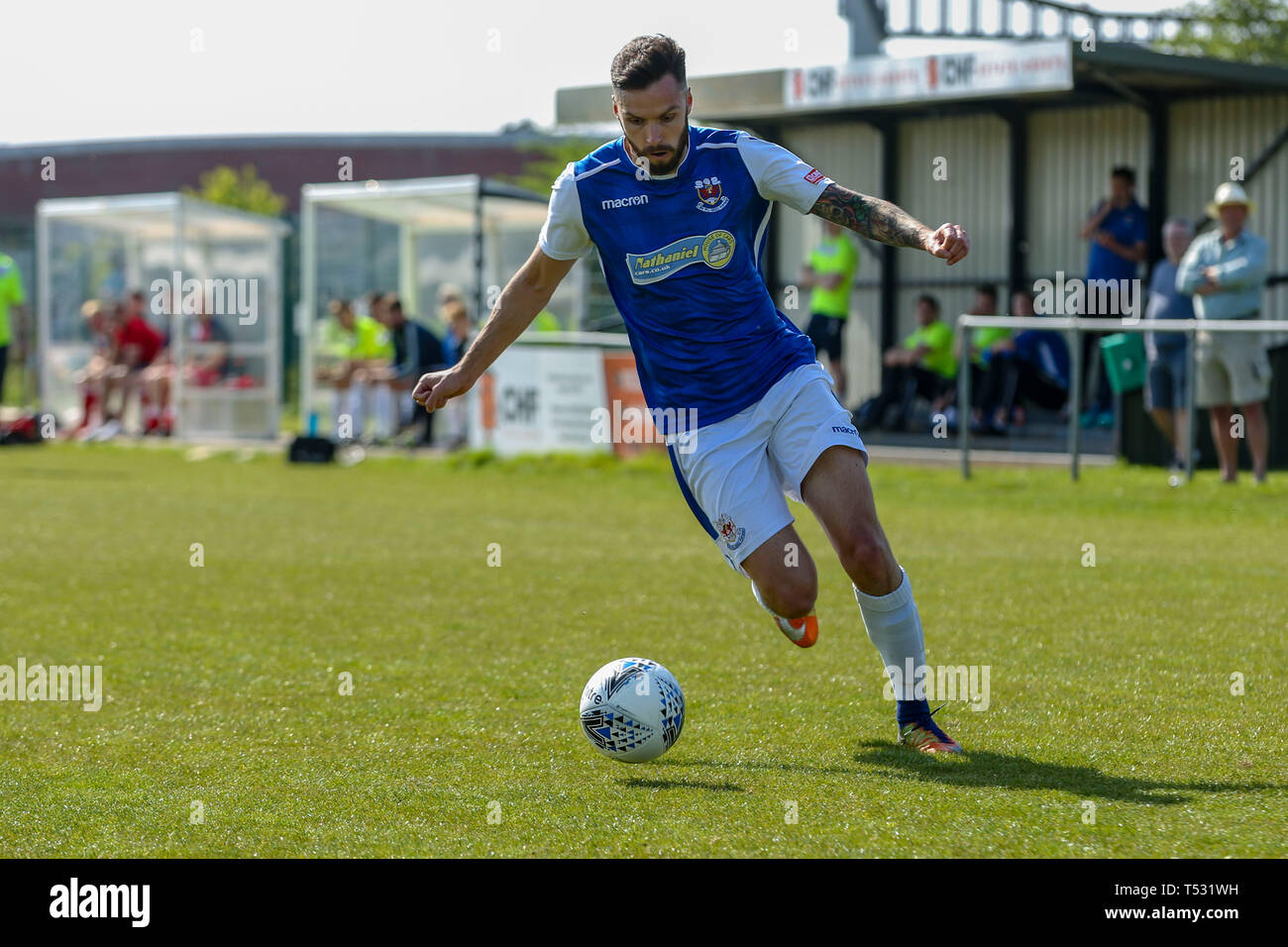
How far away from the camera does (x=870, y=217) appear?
5578mm

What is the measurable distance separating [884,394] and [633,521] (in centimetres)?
613

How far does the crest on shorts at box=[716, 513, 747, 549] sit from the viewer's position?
19.4 feet

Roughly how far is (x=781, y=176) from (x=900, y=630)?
1576 mm

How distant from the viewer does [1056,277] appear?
20156 millimetres

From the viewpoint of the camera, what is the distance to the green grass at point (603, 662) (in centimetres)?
466

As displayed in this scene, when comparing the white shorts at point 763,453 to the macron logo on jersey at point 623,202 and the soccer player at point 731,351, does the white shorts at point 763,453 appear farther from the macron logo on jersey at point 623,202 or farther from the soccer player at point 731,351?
the macron logo on jersey at point 623,202

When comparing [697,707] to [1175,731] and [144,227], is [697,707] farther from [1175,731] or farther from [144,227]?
[144,227]

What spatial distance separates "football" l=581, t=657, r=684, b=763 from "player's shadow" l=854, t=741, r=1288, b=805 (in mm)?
618

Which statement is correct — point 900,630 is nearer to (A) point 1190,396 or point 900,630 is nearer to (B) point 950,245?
(B) point 950,245

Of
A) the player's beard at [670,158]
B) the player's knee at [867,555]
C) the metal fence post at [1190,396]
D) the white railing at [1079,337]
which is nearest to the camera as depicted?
the player's knee at [867,555]

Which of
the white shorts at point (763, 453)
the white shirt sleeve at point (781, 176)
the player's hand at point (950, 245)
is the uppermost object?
the white shirt sleeve at point (781, 176)

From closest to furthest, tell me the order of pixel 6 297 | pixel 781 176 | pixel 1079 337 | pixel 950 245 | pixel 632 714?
pixel 950 245 < pixel 632 714 < pixel 781 176 < pixel 1079 337 < pixel 6 297
